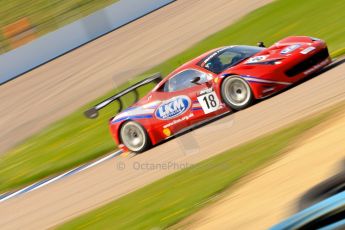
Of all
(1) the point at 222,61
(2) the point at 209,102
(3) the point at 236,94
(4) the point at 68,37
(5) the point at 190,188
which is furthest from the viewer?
(4) the point at 68,37

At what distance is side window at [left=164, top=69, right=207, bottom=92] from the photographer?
43.0ft

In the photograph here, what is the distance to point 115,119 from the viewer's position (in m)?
14.1

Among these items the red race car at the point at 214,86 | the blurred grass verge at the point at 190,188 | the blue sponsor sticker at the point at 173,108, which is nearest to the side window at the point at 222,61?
the red race car at the point at 214,86

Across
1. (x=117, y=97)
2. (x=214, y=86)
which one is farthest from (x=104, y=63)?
(x=214, y=86)

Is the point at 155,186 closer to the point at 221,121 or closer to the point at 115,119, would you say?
the point at 221,121

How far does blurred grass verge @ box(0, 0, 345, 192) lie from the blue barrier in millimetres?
7347

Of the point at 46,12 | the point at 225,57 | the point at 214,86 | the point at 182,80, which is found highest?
the point at 46,12

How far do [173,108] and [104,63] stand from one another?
1126 cm

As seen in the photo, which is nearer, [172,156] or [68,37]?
[172,156]

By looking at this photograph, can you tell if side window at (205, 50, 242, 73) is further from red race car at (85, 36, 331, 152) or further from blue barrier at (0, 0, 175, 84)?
blue barrier at (0, 0, 175, 84)

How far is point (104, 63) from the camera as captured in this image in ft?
79.4

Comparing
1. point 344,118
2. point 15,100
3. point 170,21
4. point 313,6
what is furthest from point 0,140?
point 344,118
